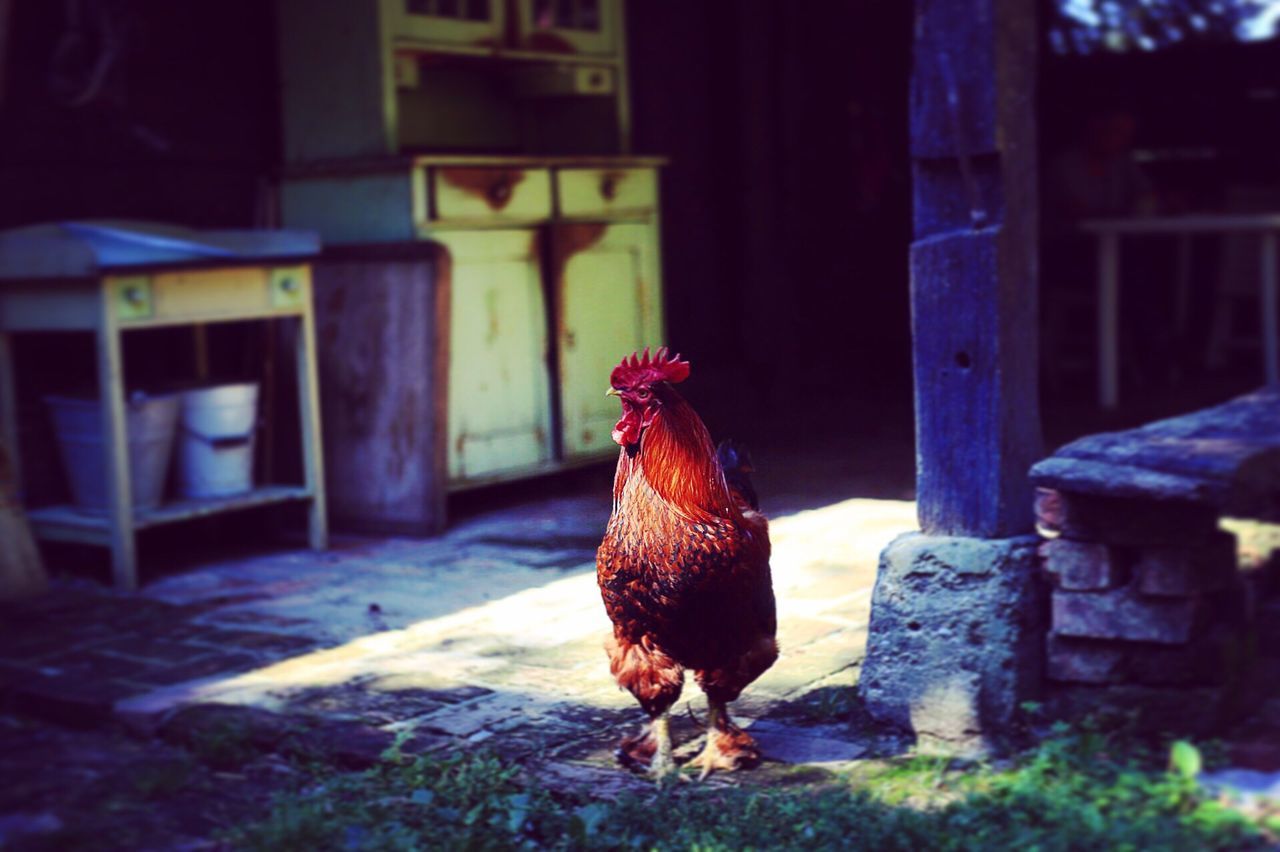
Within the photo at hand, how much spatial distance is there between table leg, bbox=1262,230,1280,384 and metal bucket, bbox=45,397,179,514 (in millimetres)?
5590

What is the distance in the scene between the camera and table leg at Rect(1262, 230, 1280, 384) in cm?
793

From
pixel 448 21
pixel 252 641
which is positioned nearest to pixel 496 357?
pixel 448 21

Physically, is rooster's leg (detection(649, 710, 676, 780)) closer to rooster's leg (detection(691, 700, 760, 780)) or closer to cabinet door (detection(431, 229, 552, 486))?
rooster's leg (detection(691, 700, 760, 780))

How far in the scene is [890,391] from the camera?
8.36 m

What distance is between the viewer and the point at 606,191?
6.82 metres

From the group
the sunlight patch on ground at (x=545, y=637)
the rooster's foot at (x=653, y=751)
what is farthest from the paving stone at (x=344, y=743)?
the rooster's foot at (x=653, y=751)

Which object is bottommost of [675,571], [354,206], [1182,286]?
[675,571]

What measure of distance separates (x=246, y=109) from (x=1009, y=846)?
4.90m

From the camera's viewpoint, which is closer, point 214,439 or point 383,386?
point 214,439

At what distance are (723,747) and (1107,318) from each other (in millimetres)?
5401

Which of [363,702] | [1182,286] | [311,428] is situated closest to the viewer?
[363,702]

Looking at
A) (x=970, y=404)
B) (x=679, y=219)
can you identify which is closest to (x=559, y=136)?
(x=679, y=219)

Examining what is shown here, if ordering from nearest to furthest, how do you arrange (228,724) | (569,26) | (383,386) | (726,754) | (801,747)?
1. (726,754)
2. (801,747)
3. (228,724)
4. (383,386)
5. (569,26)

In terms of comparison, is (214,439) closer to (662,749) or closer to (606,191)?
(606,191)
